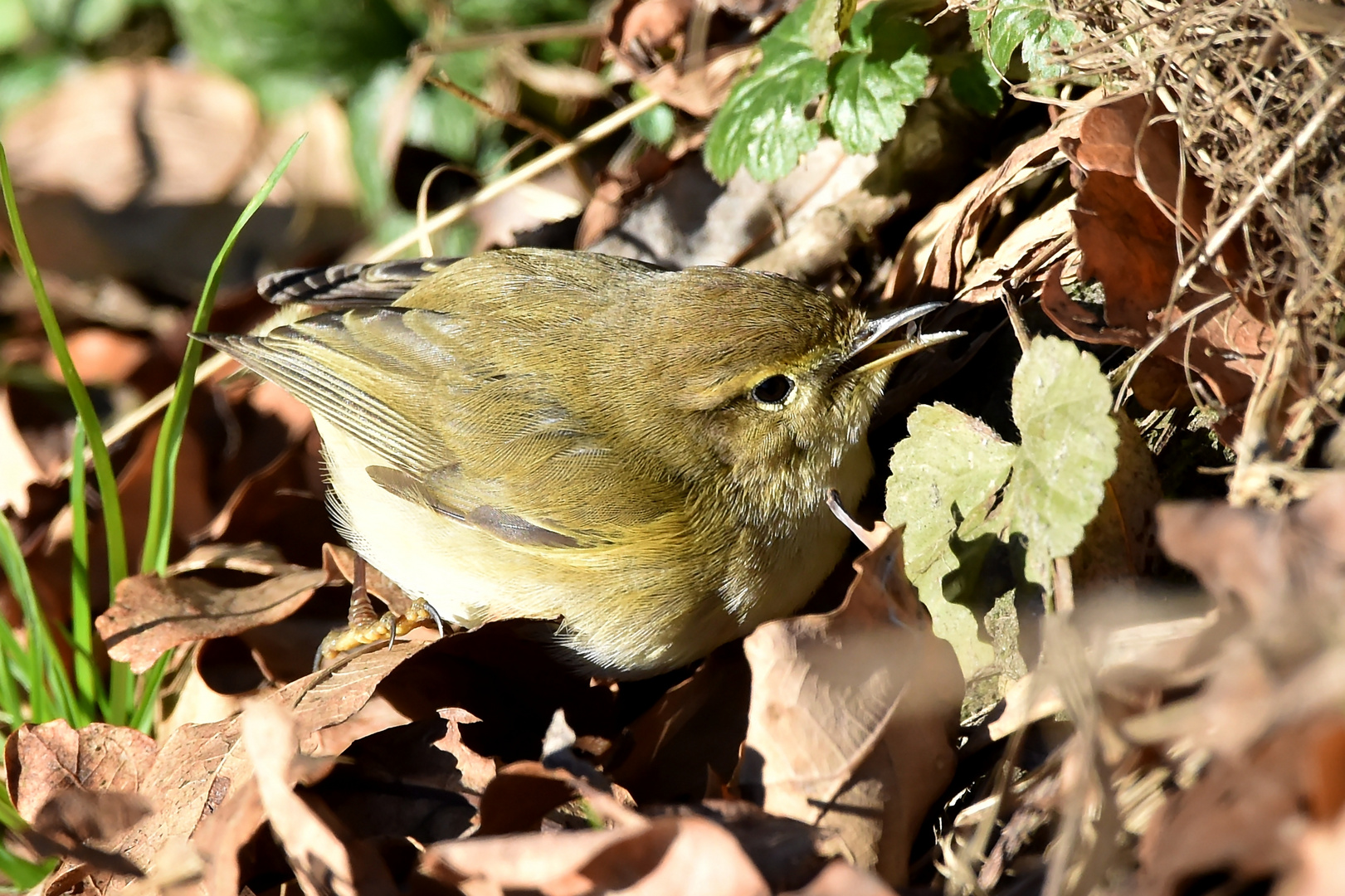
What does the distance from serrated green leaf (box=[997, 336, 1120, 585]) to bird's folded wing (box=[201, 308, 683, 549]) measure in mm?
984

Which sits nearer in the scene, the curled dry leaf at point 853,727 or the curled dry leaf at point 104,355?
the curled dry leaf at point 853,727

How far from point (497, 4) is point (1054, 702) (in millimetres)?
3924

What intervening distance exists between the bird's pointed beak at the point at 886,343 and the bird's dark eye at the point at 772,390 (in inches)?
5.5

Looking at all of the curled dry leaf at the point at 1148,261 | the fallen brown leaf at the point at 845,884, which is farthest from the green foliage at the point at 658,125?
the fallen brown leaf at the point at 845,884

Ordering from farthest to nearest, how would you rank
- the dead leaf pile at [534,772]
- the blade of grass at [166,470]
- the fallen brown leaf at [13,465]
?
the fallen brown leaf at [13,465] → the blade of grass at [166,470] → the dead leaf pile at [534,772]

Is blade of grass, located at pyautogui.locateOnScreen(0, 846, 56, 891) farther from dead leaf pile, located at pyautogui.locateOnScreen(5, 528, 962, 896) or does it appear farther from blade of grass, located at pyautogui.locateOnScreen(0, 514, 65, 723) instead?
blade of grass, located at pyautogui.locateOnScreen(0, 514, 65, 723)

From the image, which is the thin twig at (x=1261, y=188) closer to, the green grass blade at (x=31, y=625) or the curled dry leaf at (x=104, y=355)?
the green grass blade at (x=31, y=625)

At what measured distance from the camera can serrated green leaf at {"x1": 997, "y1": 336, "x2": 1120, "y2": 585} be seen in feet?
7.40

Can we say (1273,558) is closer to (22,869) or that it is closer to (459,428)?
(459,428)

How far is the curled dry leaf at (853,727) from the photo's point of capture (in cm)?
232

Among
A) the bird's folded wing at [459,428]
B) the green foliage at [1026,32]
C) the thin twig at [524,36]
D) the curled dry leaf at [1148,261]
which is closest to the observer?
the curled dry leaf at [1148,261]

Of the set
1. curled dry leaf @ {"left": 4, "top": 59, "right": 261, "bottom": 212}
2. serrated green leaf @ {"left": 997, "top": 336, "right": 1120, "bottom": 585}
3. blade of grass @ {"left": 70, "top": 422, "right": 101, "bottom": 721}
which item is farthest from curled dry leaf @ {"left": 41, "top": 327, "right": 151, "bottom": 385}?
serrated green leaf @ {"left": 997, "top": 336, "right": 1120, "bottom": 585}

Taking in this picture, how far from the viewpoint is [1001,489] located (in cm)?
263

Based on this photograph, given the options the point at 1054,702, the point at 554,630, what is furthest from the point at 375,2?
the point at 1054,702
